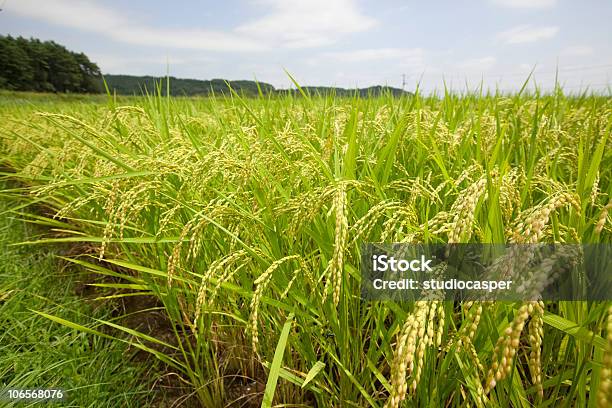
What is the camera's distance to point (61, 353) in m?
1.83

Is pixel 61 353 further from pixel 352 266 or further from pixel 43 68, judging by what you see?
pixel 43 68

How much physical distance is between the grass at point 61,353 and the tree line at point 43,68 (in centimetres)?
5033

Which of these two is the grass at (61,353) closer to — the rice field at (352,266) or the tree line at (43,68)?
the rice field at (352,266)

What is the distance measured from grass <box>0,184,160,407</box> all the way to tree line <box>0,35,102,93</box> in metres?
50.3

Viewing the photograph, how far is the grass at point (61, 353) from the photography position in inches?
63.2

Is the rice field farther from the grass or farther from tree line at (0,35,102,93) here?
tree line at (0,35,102,93)

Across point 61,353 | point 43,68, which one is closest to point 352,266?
point 61,353

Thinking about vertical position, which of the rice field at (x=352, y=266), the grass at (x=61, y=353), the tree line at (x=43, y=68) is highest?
the tree line at (x=43, y=68)

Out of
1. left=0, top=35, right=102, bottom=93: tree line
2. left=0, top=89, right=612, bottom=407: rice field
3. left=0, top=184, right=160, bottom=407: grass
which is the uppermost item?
left=0, top=35, right=102, bottom=93: tree line

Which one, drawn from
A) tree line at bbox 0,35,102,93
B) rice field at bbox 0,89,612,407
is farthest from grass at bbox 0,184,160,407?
tree line at bbox 0,35,102,93

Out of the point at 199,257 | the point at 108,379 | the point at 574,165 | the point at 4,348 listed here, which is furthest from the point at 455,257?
the point at 4,348

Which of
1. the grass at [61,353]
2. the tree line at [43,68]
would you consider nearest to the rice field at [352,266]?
the grass at [61,353]

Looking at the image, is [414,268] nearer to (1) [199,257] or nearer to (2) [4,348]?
(1) [199,257]

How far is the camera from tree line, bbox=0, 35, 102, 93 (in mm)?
44469
